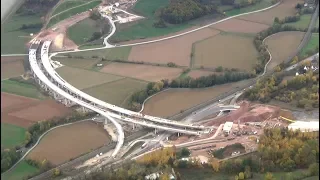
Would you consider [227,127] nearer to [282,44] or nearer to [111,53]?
[282,44]

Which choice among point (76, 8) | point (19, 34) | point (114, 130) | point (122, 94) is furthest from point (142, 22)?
point (114, 130)

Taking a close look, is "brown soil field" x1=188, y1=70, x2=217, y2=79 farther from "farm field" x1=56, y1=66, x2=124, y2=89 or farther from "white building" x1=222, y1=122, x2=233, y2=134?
"white building" x1=222, y1=122, x2=233, y2=134

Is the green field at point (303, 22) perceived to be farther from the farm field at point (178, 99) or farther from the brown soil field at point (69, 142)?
the brown soil field at point (69, 142)

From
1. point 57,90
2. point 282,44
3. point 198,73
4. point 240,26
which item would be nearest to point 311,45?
point 282,44

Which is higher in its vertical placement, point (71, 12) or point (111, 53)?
point (71, 12)

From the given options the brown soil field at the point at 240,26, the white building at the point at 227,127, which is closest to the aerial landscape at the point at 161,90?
the white building at the point at 227,127

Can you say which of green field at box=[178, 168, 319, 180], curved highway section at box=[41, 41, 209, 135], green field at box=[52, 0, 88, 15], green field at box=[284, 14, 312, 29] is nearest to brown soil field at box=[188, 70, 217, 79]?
curved highway section at box=[41, 41, 209, 135]

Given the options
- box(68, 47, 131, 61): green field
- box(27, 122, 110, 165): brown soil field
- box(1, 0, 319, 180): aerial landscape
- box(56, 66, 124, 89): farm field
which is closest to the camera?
box(1, 0, 319, 180): aerial landscape
